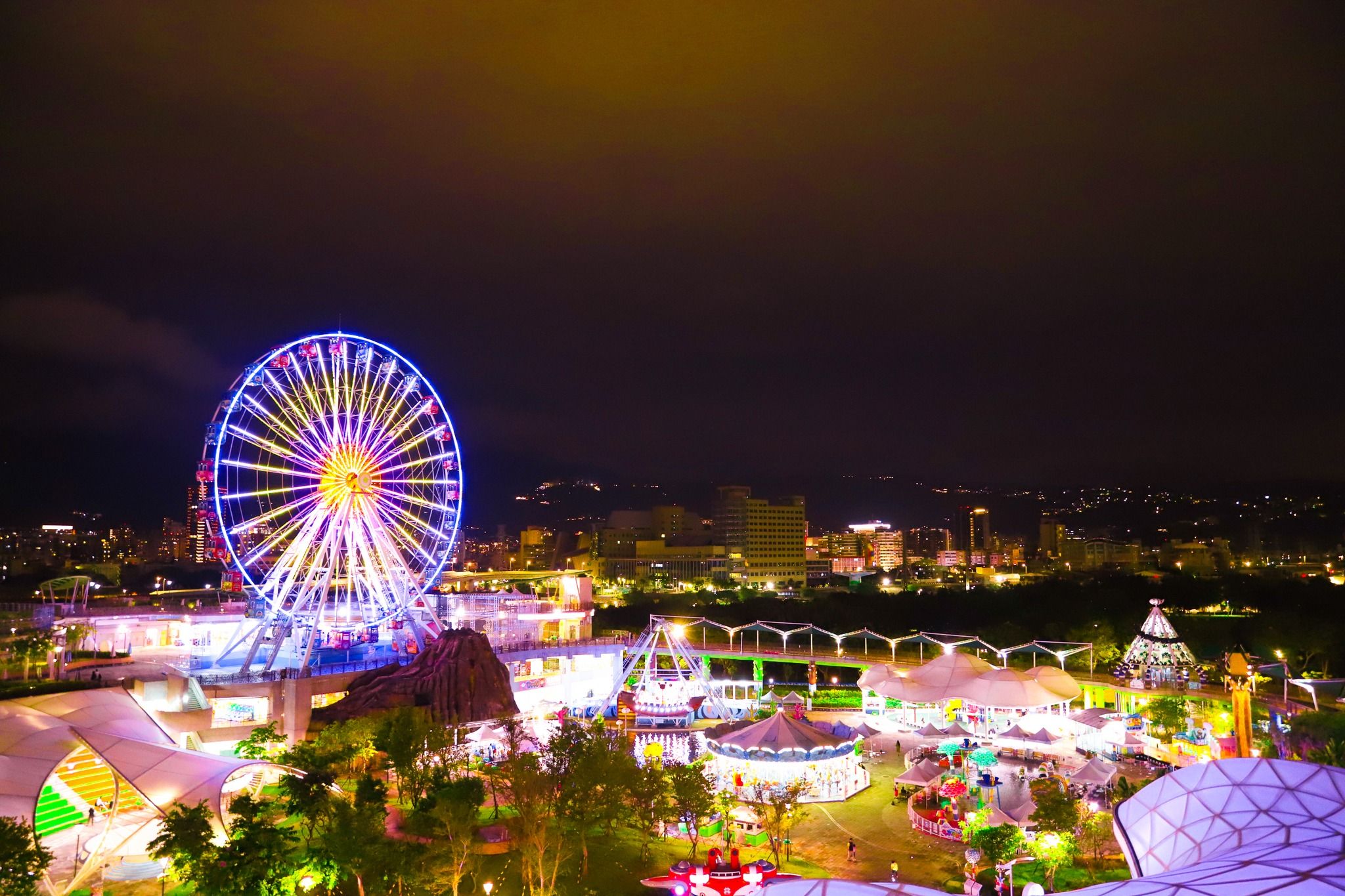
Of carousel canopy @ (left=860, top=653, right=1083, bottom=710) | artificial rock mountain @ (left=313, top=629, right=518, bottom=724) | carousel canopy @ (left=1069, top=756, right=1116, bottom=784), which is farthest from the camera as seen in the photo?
carousel canopy @ (left=860, top=653, right=1083, bottom=710)

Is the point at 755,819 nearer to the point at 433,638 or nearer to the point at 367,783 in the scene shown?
the point at 367,783

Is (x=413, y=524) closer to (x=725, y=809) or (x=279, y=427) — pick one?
(x=279, y=427)

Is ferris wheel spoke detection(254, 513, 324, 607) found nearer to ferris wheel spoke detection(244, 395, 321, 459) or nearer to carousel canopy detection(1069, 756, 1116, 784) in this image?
ferris wheel spoke detection(244, 395, 321, 459)

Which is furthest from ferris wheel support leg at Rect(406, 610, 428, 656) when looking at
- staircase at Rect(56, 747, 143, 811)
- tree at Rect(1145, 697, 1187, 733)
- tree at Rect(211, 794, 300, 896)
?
tree at Rect(1145, 697, 1187, 733)

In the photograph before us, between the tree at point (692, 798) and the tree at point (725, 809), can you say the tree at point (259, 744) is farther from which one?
the tree at point (725, 809)

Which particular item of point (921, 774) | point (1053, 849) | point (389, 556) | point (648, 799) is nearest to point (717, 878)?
point (648, 799)

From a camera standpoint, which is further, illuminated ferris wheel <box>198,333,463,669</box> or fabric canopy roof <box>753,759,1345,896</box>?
illuminated ferris wheel <box>198,333,463,669</box>

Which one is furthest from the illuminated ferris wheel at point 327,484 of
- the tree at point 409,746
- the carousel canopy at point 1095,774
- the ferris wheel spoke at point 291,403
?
the carousel canopy at point 1095,774
